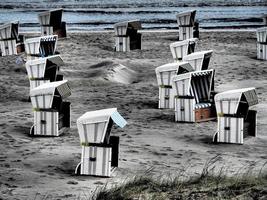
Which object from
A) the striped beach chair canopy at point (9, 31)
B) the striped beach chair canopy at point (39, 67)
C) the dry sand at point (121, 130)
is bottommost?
the dry sand at point (121, 130)

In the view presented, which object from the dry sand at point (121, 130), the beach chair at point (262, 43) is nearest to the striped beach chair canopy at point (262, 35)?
the beach chair at point (262, 43)

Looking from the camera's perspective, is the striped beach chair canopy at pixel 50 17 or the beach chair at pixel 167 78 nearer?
the beach chair at pixel 167 78

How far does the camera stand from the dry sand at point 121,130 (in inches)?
572

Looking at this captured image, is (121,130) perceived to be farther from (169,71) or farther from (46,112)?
(169,71)

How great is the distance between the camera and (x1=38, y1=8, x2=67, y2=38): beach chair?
3516cm

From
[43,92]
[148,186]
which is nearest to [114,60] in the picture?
[43,92]

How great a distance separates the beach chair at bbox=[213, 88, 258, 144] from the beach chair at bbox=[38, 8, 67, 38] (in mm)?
18136

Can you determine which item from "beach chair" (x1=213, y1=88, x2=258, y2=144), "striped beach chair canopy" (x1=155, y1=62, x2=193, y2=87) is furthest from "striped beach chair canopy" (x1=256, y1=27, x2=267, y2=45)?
"beach chair" (x1=213, y1=88, x2=258, y2=144)

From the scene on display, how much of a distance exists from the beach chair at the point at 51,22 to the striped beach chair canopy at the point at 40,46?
25.1 ft

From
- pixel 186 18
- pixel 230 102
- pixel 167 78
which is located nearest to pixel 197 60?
pixel 167 78

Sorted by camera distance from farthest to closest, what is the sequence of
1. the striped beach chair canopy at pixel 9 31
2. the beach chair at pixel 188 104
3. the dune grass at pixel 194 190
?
the striped beach chair canopy at pixel 9 31
the beach chair at pixel 188 104
the dune grass at pixel 194 190

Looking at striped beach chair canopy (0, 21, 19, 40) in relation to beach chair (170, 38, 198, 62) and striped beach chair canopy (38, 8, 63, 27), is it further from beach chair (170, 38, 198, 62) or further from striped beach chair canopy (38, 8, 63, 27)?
beach chair (170, 38, 198, 62)

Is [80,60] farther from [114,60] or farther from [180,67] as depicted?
[180,67]

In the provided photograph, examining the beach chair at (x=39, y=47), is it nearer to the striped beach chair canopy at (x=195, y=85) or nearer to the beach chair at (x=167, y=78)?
the beach chair at (x=167, y=78)
